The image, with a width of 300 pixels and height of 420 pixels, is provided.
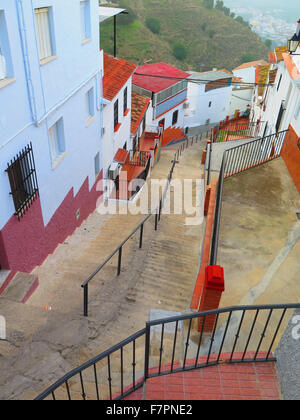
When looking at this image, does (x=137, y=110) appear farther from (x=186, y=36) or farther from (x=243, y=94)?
(x=186, y=36)

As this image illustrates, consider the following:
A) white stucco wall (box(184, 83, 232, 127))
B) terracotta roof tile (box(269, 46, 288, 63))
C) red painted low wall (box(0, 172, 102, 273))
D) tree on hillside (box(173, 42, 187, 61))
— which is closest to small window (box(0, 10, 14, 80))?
red painted low wall (box(0, 172, 102, 273))

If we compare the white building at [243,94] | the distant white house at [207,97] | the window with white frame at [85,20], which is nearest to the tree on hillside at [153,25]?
the white building at [243,94]

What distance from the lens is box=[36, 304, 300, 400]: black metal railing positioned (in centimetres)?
413

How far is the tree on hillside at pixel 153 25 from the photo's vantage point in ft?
230

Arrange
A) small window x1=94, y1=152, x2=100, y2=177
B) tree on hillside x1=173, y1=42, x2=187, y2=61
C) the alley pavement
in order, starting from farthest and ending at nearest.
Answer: tree on hillside x1=173, y1=42, x2=187, y2=61 → small window x1=94, y1=152, x2=100, y2=177 → the alley pavement

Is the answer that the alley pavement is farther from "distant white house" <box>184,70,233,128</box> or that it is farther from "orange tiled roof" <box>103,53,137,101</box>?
"distant white house" <box>184,70,233,128</box>

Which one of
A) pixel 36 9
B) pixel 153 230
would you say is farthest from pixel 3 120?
pixel 153 230

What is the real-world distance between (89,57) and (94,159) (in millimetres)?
3843

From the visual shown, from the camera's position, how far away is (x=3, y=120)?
580cm

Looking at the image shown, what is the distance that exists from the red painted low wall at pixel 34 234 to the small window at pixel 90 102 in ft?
9.07

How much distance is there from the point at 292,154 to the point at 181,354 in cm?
756

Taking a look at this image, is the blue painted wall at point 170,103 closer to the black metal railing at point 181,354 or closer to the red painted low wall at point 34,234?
the red painted low wall at point 34,234

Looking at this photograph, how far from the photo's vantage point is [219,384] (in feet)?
13.0

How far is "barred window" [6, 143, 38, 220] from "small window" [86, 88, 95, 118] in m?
4.87
